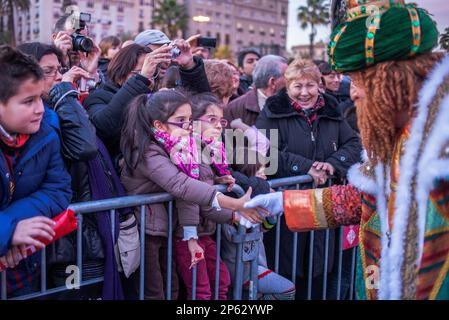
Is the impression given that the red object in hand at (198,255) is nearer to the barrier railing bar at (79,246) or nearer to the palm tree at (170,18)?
the barrier railing bar at (79,246)

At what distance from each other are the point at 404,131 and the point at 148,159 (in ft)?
4.85

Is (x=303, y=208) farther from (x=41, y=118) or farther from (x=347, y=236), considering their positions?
(x=347, y=236)

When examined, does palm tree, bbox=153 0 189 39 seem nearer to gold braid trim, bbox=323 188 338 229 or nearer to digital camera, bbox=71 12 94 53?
digital camera, bbox=71 12 94 53

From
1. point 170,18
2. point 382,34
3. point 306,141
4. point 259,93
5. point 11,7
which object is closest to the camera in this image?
point 382,34

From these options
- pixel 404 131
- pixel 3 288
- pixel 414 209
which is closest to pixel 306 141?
pixel 404 131

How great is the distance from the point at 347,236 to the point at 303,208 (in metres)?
1.84

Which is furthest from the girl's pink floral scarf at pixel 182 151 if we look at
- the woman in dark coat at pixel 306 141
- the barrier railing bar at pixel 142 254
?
the woman in dark coat at pixel 306 141

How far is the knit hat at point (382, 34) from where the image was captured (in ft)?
5.84

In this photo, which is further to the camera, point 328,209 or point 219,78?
point 219,78

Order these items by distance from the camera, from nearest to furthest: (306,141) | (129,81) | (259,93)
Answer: (129,81) < (306,141) < (259,93)

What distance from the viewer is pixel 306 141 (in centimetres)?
392

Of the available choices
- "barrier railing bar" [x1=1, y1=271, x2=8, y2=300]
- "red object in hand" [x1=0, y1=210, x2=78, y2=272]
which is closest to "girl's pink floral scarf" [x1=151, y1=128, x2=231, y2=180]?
"red object in hand" [x1=0, y1=210, x2=78, y2=272]

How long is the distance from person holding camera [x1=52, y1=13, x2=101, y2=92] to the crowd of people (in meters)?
0.01

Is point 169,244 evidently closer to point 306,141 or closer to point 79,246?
point 79,246
